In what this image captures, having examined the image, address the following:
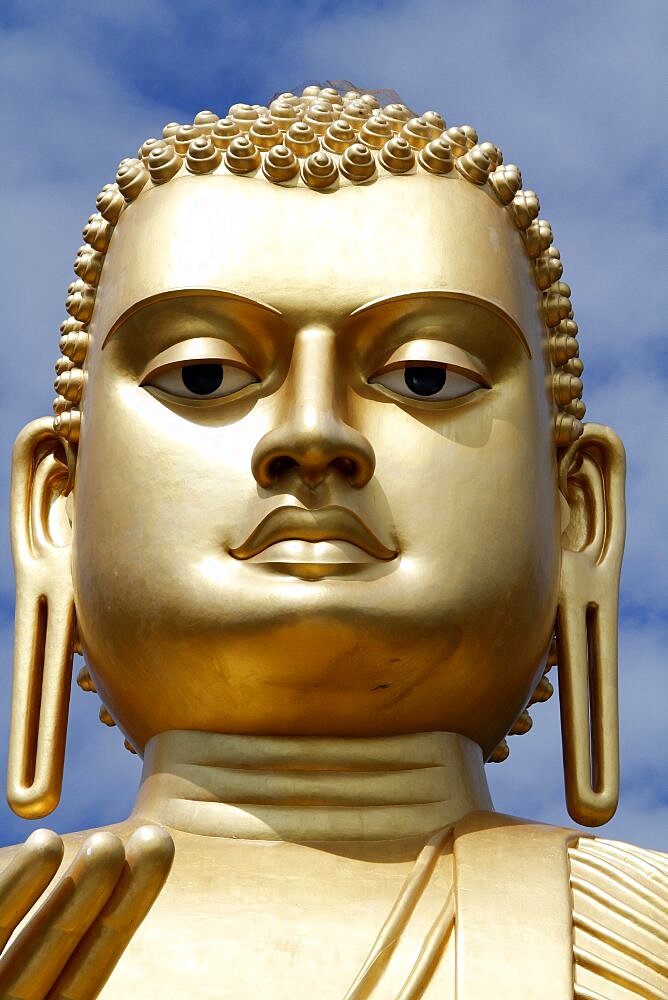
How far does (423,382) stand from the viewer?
7.27 metres

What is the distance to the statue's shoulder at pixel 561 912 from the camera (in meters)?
6.26

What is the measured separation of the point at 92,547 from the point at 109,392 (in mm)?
519

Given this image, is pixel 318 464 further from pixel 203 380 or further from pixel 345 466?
pixel 203 380

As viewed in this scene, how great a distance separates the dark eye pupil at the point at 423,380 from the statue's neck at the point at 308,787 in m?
1.09

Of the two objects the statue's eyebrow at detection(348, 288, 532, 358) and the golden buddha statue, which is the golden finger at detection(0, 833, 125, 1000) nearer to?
the golden buddha statue

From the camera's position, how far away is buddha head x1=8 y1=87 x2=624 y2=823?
6918mm

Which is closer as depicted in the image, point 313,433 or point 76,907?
point 76,907

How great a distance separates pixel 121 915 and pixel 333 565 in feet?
4.81

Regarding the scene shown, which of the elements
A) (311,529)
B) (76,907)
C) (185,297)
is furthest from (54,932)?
(185,297)

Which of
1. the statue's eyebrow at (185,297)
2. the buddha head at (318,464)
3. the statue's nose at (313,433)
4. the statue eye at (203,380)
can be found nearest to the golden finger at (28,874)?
the buddha head at (318,464)

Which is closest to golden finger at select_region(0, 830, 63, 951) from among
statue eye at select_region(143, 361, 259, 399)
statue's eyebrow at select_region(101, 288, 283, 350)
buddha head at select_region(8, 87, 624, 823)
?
buddha head at select_region(8, 87, 624, 823)

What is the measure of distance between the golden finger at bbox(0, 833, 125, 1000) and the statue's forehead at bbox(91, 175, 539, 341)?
7.00ft

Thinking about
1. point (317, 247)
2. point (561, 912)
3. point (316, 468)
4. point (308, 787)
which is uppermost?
point (317, 247)

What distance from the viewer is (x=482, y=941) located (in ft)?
20.7
